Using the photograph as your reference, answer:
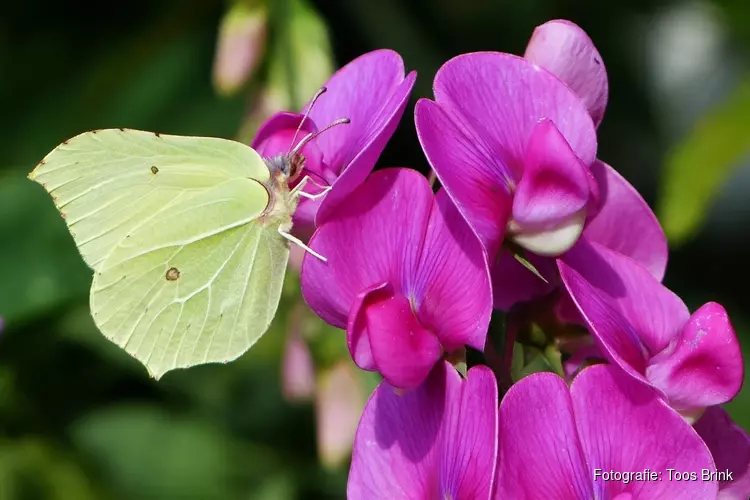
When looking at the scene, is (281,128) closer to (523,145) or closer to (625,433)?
(523,145)

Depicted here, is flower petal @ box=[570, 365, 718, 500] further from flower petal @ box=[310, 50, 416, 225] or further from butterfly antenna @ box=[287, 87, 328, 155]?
butterfly antenna @ box=[287, 87, 328, 155]

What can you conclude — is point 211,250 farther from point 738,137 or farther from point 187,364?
point 738,137

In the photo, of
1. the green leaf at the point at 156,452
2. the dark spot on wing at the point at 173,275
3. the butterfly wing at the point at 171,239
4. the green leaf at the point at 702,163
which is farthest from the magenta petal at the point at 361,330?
the green leaf at the point at 156,452

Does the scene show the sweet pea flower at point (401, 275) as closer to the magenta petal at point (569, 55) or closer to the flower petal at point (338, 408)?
the magenta petal at point (569, 55)

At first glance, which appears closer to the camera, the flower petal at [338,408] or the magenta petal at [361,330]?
the magenta petal at [361,330]

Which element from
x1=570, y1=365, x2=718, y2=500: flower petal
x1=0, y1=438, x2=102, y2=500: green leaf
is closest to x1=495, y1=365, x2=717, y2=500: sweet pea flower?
x1=570, y1=365, x2=718, y2=500: flower petal

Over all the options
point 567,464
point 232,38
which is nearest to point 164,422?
point 232,38
